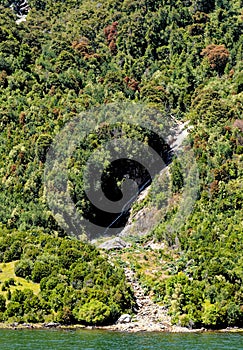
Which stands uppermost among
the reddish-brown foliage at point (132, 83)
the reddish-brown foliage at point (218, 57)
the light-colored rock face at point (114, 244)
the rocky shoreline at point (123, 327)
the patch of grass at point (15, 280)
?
the reddish-brown foliage at point (218, 57)

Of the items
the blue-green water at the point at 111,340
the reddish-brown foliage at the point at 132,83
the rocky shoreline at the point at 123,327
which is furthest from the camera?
the reddish-brown foliage at the point at 132,83

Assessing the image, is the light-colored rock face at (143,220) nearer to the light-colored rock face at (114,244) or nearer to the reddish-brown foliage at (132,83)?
the light-colored rock face at (114,244)

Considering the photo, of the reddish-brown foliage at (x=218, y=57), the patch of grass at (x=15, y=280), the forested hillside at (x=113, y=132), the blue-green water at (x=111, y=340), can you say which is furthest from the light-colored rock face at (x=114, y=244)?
the reddish-brown foliage at (x=218, y=57)

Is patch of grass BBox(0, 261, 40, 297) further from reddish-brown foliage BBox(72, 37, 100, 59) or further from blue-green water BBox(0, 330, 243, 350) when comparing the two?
reddish-brown foliage BBox(72, 37, 100, 59)

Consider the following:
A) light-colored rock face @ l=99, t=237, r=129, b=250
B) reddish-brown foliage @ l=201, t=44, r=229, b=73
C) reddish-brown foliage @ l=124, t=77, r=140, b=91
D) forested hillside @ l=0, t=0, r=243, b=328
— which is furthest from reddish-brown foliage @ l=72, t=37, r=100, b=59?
light-colored rock face @ l=99, t=237, r=129, b=250

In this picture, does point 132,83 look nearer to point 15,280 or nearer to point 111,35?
point 111,35

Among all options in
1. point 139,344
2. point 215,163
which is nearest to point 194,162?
point 215,163
